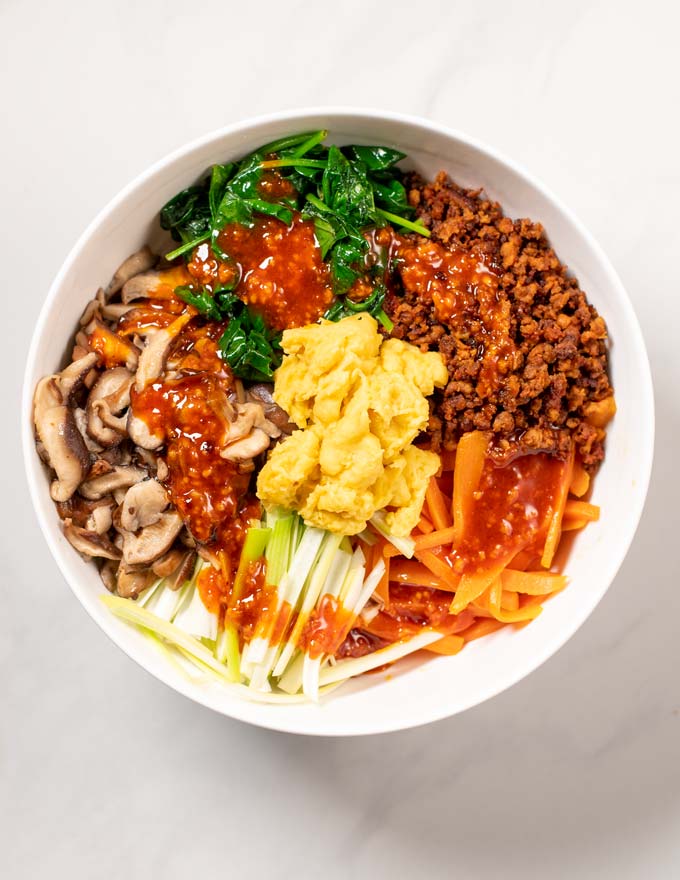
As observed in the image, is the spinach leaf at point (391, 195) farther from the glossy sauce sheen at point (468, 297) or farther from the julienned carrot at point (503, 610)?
the julienned carrot at point (503, 610)

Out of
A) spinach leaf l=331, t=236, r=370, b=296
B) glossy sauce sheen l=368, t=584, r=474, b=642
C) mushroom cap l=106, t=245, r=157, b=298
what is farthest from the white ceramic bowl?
spinach leaf l=331, t=236, r=370, b=296

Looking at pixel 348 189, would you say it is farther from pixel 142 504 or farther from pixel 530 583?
pixel 530 583

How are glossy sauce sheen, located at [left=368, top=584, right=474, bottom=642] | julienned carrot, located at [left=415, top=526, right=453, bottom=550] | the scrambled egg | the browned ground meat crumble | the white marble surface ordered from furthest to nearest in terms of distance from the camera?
the white marble surface
glossy sauce sheen, located at [left=368, top=584, right=474, bottom=642]
julienned carrot, located at [left=415, top=526, right=453, bottom=550]
the browned ground meat crumble
the scrambled egg

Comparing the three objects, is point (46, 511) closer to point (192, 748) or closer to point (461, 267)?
point (192, 748)

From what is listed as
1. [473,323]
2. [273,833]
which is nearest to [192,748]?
[273,833]

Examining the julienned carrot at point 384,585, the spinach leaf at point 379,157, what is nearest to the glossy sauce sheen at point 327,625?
the julienned carrot at point 384,585

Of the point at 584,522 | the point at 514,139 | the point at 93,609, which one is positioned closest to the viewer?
the point at 93,609

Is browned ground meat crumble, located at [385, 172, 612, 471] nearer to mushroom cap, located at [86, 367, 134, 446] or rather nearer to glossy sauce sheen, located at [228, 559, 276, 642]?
glossy sauce sheen, located at [228, 559, 276, 642]
